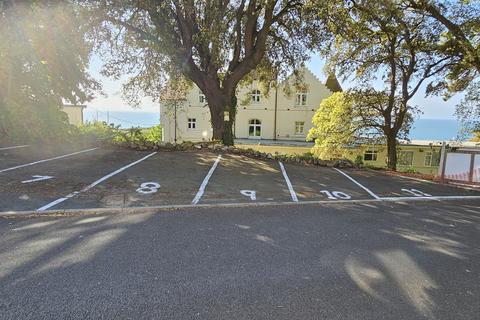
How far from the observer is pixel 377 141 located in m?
19.7

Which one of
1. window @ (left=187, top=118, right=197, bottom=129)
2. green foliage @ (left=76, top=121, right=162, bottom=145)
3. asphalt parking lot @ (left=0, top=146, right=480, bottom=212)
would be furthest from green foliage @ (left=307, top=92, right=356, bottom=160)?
window @ (left=187, top=118, right=197, bottom=129)

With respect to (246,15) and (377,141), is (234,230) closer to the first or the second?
(246,15)

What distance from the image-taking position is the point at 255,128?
114 feet

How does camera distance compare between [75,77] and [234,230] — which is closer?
[234,230]

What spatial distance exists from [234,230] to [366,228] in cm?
232

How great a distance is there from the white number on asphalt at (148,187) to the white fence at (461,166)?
957cm

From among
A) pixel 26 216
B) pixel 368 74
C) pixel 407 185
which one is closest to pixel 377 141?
pixel 368 74

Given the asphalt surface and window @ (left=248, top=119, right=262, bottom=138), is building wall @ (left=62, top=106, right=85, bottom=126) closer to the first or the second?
window @ (left=248, top=119, right=262, bottom=138)

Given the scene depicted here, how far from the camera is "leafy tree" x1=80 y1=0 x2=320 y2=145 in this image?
38.1ft

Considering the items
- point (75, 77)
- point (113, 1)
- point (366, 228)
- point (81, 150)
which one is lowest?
point (366, 228)

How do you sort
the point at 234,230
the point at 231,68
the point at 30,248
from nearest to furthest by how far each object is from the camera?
the point at 30,248
the point at 234,230
the point at 231,68

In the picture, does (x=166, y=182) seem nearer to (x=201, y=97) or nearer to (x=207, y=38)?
(x=207, y=38)

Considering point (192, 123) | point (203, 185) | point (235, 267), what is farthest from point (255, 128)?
point (235, 267)

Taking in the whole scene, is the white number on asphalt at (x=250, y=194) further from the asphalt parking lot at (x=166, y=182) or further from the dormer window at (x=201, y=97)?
the dormer window at (x=201, y=97)
